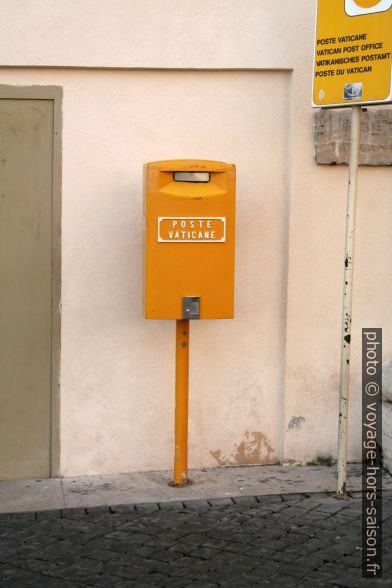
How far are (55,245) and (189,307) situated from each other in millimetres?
1043

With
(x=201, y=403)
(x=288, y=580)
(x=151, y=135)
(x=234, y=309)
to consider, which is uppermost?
(x=151, y=135)

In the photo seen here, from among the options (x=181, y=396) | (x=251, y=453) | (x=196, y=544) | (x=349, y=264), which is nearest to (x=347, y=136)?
(x=349, y=264)

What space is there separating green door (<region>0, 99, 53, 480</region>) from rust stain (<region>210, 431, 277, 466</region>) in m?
1.14

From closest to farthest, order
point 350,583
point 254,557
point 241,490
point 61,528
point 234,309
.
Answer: point 350,583 < point 254,557 < point 61,528 < point 241,490 < point 234,309

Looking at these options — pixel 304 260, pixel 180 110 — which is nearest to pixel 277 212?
pixel 304 260

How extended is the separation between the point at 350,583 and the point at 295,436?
1.94m

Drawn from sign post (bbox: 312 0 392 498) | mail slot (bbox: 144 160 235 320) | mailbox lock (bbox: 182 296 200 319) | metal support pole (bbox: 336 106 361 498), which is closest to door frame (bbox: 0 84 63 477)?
mail slot (bbox: 144 160 235 320)

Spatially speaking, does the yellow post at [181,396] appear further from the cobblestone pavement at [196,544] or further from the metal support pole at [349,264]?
the metal support pole at [349,264]

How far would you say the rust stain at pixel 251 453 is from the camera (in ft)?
20.9

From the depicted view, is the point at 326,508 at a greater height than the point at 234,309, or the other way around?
the point at 234,309

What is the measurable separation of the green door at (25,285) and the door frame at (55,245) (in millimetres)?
26

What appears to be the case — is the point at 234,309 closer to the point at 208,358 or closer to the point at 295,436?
the point at 208,358

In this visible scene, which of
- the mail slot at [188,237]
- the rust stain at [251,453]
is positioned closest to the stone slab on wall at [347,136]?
the mail slot at [188,237]

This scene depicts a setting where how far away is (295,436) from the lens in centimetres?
639
